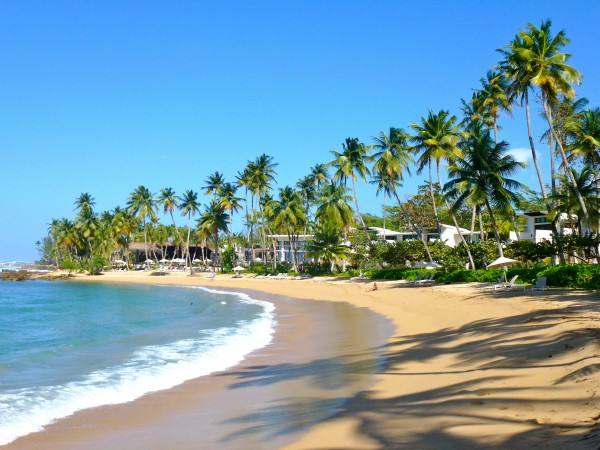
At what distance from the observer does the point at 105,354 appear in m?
14.2

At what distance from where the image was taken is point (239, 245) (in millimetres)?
95938

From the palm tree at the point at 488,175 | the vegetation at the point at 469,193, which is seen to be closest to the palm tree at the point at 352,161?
the vegetation at the point at 469,193

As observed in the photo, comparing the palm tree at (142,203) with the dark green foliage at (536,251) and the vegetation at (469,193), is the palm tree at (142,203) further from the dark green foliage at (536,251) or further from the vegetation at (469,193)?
the dark green foliage at (536,251)

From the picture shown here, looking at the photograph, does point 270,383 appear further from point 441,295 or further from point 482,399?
point 441,295

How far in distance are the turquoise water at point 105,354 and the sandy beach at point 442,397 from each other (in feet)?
2.54

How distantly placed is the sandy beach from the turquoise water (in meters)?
0.77

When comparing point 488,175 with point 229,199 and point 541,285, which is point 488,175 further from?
point 229,199

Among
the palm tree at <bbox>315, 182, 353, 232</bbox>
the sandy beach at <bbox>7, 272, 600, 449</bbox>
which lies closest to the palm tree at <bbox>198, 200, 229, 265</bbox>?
the palm tree at <bbox>315, 182, 353, 232</bbox>

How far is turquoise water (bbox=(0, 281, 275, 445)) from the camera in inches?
359

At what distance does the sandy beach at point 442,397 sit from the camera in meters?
5.69

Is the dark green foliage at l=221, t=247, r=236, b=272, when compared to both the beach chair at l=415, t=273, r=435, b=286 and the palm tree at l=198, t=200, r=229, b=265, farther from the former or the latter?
the beach chair at l=415, t=273, r=435, b=286

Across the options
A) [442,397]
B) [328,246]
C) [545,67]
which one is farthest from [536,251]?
[328,246]

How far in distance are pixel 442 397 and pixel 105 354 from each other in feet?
33.3

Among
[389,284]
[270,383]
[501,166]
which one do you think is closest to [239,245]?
[389,284]
